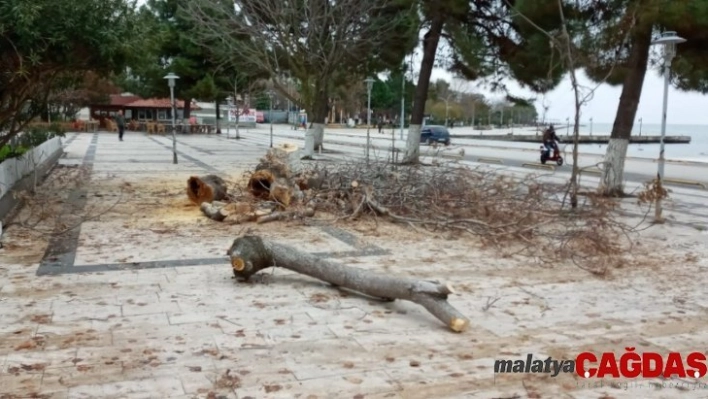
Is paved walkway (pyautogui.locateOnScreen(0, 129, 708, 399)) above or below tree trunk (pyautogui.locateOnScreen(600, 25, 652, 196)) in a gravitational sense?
below

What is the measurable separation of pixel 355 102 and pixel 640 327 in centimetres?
7111

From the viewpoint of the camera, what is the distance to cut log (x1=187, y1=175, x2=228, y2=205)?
999 cm

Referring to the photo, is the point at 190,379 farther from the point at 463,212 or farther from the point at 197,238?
the point at 463,212

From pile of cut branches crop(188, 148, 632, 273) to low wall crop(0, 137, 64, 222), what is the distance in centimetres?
266

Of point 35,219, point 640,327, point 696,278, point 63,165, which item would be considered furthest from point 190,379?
point 63,165

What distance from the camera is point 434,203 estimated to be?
9.23m

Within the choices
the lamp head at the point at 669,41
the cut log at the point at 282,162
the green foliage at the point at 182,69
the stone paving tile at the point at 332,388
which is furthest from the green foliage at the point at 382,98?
the stone paving tile at the point at 332,388

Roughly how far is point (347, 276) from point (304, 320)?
76 cm

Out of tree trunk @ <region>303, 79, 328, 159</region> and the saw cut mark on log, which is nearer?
the saw cut mark on log

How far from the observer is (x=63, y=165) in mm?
18078

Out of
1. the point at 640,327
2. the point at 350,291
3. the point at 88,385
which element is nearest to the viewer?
the point at 88,385

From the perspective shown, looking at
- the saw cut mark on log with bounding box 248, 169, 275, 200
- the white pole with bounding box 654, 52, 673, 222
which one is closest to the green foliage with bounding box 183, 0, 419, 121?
the white pole with bounding box 654, 52, 673, 222

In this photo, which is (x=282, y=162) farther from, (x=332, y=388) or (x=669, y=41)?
(x=332, y=388)

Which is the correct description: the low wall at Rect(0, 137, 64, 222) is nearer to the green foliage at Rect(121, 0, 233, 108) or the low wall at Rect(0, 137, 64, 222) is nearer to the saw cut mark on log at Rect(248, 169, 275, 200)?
the saw cut mark on log at Rect(248, 169, 275, 200)
